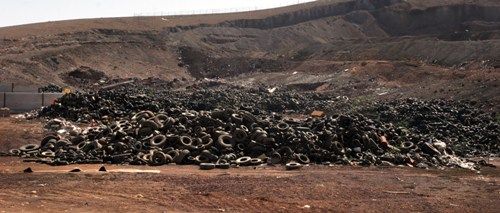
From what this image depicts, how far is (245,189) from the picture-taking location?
13102 mm

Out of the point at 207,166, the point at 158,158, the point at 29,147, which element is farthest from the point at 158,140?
the point at 29,147

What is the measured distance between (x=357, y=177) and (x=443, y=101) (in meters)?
17.2

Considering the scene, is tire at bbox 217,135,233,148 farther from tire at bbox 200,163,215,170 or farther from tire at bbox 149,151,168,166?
tire at bbox 149,151,168,166

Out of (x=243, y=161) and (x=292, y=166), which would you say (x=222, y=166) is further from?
(x=292, y=166)

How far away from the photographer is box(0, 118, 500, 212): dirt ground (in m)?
11.5

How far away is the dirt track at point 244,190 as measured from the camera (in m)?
11.5

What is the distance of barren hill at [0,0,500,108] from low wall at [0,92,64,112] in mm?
14372

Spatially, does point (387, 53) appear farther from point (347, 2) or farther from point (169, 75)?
point (347, 2)

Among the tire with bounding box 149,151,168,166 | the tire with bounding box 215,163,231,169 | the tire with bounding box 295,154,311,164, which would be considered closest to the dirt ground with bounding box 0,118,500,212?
the tire with bounding box 215,163,231,169

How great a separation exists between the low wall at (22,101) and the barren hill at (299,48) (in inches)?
566

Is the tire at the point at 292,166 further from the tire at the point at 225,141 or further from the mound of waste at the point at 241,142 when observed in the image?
the tire at the point at 225,141

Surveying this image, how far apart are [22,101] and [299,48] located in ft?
128

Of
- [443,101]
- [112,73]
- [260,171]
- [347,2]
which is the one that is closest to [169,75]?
[112,73]

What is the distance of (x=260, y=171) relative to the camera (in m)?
15.9
